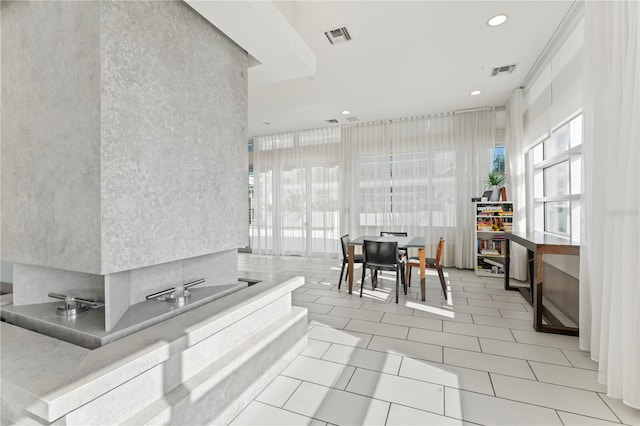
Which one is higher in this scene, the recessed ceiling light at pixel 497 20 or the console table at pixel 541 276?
the recessed ceiling light at pixel 497 20

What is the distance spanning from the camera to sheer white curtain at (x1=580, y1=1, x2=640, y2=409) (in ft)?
5.18

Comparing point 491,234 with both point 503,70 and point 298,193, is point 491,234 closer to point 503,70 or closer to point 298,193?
point 503,70

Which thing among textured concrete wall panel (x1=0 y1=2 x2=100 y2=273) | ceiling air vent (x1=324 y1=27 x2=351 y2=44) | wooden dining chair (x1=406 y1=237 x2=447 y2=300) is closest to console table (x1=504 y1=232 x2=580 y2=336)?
wooden dining chair (x1=406 y1=237 x2=447 y2=300)

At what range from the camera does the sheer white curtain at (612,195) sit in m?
1.58

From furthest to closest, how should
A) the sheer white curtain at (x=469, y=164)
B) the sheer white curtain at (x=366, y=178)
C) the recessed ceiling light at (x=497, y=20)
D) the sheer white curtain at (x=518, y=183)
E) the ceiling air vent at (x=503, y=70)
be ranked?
the sheer white curtain at (x=366, y=178), the sheer white curtain at (x=469, y=164), the sheer white curtain at (x=518, y=183), the ceiling air vent at (x=503, y=70), the recessed ceiling light at (x=497, y=20)

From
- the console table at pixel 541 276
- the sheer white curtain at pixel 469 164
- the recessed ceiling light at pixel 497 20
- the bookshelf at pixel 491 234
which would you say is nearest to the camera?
the console table at pixel 541 276

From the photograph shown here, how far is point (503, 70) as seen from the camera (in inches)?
155

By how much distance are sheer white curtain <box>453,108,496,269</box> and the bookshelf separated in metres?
0.37

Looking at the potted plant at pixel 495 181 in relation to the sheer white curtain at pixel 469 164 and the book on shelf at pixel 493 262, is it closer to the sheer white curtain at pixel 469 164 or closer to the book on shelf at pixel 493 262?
the sheer white curtain at pixel 469 164

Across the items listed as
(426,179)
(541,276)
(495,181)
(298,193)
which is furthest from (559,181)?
(298,193)

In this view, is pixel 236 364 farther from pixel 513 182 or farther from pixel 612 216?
pixel 513 182

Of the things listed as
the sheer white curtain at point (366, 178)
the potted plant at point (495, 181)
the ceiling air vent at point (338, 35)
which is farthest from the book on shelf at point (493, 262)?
the ceiling air vent at point (338, 35)

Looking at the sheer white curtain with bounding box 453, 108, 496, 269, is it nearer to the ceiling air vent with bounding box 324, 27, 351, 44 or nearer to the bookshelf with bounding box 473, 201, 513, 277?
the bookshelf with bounding box 473, 201, 513, 277

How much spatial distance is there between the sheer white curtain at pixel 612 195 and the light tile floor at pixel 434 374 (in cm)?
29
